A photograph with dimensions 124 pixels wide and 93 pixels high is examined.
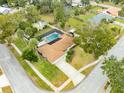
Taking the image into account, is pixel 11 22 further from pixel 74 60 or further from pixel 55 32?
pixel 74 60

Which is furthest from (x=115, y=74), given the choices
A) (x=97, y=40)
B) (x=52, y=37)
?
(x=52, y=37)

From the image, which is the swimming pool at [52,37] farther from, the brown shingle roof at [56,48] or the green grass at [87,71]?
the green grass at [87,71]

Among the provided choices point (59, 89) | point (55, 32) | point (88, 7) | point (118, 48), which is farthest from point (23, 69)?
point (88, 7)

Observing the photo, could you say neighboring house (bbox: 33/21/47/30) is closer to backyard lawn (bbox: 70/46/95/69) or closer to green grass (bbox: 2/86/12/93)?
backyard lawn (bbox: 70/46/95/69)

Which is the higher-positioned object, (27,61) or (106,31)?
(106,31)

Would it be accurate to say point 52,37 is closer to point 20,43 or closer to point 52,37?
point 52,37
